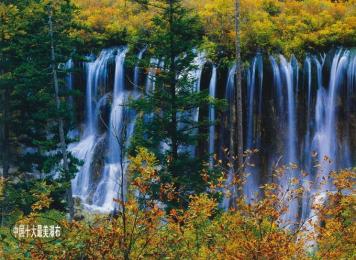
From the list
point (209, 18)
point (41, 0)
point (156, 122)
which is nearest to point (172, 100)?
point (156, 122)

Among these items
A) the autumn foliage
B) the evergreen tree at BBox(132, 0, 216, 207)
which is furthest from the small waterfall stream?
the autumn foliage

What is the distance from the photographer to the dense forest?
14.2 m

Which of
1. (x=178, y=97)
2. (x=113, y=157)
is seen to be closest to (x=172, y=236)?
(x=178, y=97)

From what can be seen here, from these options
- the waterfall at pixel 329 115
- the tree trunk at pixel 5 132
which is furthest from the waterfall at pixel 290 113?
the tree trunk at pixel 5 132

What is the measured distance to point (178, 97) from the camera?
1418cm

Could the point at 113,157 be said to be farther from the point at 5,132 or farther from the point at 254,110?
the point at 254,110

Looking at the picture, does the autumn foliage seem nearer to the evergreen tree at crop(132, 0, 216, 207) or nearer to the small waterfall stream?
the evergreen tree at crop(132, 0, 216, 207)

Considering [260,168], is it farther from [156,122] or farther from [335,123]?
[156,122]

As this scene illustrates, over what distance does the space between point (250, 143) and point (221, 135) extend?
163cm

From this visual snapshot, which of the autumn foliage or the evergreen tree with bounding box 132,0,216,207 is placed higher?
the evergreen tree with bounding box 132,0,216,207

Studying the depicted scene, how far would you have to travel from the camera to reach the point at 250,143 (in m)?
23.3

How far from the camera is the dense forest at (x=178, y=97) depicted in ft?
46.7

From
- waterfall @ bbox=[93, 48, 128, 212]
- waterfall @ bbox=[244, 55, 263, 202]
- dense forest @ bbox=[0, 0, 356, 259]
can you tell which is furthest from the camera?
waterfall @ bbox=[93, 48, 128, 212]

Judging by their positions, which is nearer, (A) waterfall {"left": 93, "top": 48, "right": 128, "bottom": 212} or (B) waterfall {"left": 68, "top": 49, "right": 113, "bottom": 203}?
(A) waterfall {"left": 93, "top": 48, "right": 128, "bottom": 212}
